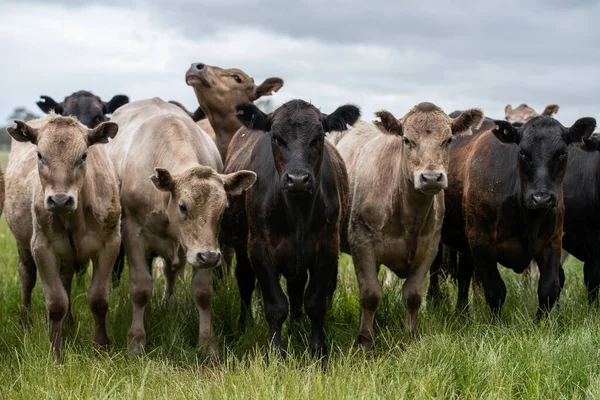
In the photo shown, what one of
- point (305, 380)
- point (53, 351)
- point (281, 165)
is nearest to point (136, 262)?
point (53, 351)

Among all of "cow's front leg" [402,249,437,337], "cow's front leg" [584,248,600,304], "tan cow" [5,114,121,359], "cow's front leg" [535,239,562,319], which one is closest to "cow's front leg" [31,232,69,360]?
"tan cow" [5,114,121,359]

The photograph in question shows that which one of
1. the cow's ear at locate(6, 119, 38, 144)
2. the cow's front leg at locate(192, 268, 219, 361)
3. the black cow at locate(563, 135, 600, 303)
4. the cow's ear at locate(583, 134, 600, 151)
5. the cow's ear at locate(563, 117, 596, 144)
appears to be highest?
the cow's ear at locate(563, 117, 596, 144)

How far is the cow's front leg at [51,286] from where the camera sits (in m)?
7.04

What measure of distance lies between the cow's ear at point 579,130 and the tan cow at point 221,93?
169 inches

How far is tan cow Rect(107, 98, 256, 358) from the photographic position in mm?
6699

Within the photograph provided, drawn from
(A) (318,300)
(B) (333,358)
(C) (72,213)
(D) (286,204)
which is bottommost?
(B) (333,358)

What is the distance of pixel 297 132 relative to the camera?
6.81m

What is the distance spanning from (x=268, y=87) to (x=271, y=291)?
4.54 meters

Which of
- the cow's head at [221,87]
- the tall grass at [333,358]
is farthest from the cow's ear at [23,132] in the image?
the cow's head at [221,87]

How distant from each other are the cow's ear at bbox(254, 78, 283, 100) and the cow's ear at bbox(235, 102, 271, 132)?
3.68 meters

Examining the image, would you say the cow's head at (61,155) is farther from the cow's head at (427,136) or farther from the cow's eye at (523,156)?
the cow's eye at (523,156)

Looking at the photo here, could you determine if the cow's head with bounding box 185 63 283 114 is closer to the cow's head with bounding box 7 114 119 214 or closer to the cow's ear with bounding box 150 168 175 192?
the cow's head with bounding box 7 114 119 214

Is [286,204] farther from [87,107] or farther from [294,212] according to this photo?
[87,107]

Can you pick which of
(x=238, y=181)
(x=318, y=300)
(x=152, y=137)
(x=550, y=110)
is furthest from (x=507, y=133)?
(x=550, y=110)
